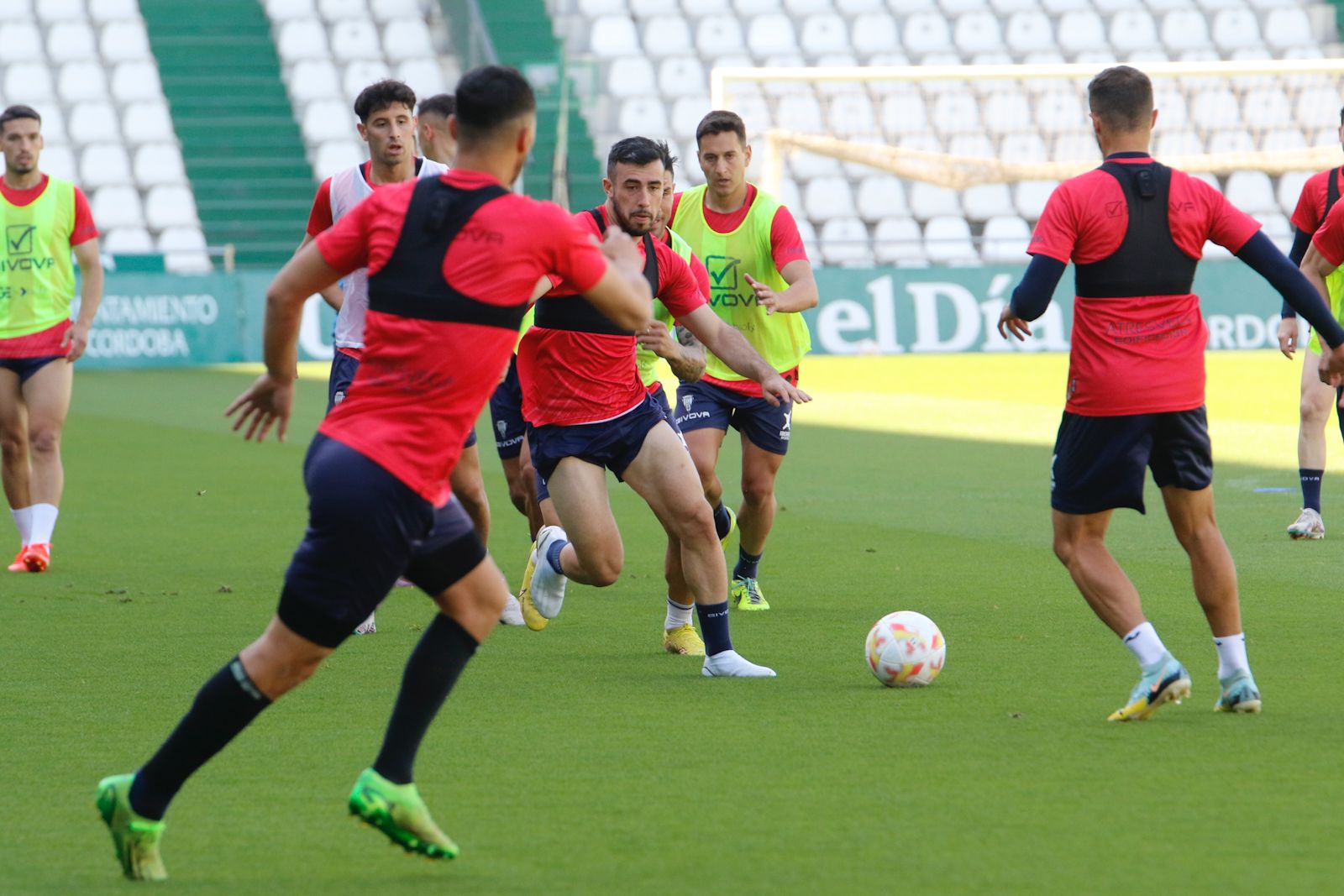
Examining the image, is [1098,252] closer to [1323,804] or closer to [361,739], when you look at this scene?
[1323,804]

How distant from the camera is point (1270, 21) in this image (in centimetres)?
3428

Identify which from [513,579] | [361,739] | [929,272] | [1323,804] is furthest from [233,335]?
[1323,804]

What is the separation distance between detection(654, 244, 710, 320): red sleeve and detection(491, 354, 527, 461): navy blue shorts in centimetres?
216

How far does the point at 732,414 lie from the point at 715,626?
2036 millimetres

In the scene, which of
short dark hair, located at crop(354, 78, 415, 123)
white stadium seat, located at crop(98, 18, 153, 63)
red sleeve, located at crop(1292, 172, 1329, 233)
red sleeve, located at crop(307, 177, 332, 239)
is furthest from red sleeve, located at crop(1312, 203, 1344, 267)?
white stadium seat, located at crop(98, 18, 153, 63)

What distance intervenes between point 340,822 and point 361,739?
98 centimetres

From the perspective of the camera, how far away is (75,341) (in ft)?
31.6

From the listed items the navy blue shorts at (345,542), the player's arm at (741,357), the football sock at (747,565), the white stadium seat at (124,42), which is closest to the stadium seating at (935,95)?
the white stadium seat at (124,42)

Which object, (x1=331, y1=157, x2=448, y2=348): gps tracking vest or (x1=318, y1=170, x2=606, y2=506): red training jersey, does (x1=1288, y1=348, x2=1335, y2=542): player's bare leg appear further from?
(x1=318, y1=170, x2=606, y2=506): red training jersey

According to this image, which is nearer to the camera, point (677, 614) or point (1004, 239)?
point (677, 614)

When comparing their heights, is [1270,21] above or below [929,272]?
above

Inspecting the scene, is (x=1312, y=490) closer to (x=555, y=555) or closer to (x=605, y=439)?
(x=555, y=555)

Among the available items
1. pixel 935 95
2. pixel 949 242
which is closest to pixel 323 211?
pixel 949 242

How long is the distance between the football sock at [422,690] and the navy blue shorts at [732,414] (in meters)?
4.18
